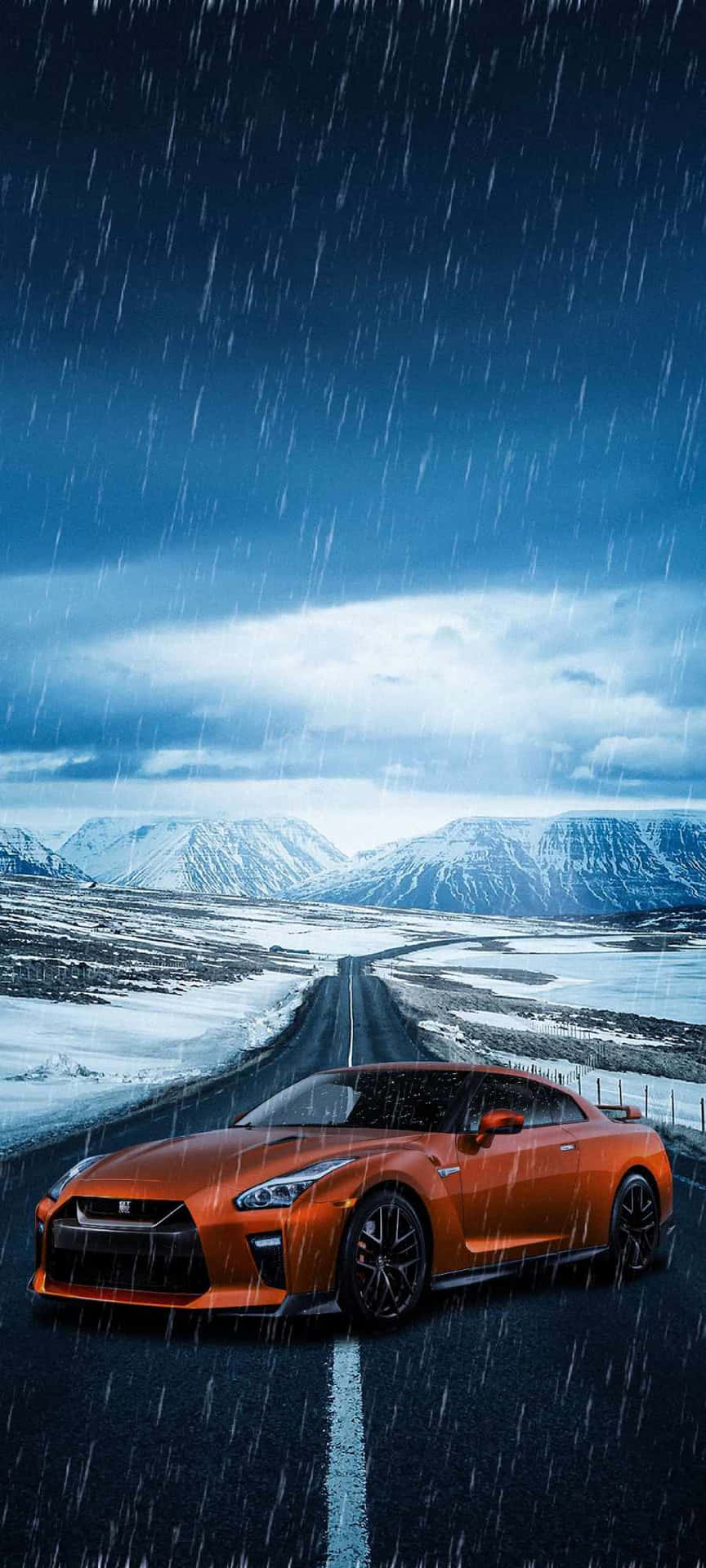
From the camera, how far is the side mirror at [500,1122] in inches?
253

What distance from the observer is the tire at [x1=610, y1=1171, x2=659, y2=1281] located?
24.1 ft

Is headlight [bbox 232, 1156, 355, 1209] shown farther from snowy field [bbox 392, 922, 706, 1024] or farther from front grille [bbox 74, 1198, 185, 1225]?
snowy field [bbox 392, 922, 706, 1024]

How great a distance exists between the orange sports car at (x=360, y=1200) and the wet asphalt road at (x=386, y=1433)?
11.5 inches

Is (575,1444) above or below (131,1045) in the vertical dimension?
above

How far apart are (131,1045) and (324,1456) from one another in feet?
A: 102

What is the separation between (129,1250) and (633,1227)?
11.5 ft

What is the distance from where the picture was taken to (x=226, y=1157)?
20.0ft

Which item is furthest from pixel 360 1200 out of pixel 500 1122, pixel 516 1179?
pixel 516 1179

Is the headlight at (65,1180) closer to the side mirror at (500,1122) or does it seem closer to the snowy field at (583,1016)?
the side mirror at (500,1122)

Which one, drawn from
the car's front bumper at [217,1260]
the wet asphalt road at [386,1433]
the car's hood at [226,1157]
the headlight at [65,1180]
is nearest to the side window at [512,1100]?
the car's hood at [226,1157]

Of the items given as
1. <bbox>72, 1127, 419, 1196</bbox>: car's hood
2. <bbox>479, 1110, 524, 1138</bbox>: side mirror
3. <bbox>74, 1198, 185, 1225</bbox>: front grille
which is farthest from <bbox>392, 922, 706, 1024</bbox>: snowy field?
<bbox>74, 1198, 185, 1225</bbox>: front grille

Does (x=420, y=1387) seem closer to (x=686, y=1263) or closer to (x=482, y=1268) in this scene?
(x=482, y=1268)

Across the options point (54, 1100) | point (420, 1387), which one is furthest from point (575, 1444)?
point (54, 1100)

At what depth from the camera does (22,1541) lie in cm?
351
